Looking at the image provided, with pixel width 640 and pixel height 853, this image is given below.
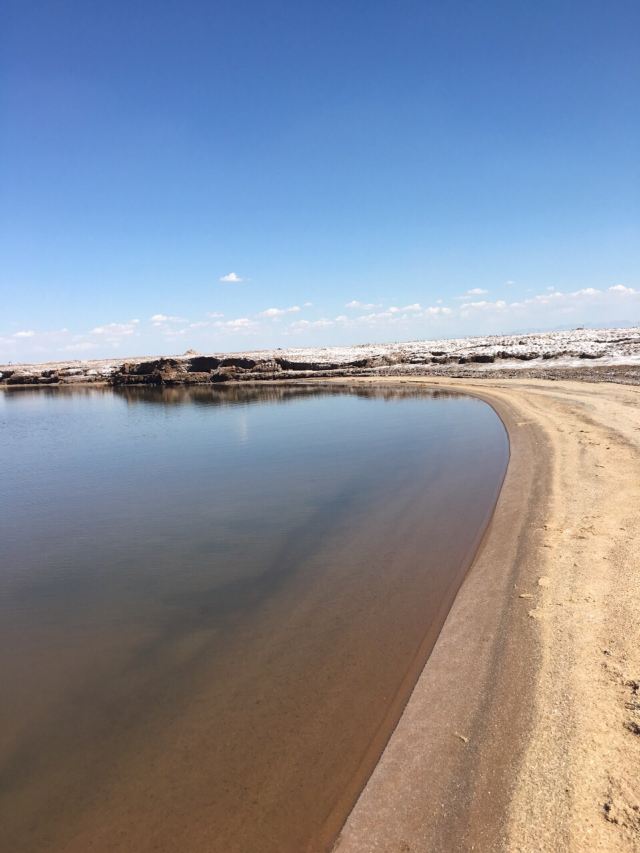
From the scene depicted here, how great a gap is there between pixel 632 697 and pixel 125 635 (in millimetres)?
6246

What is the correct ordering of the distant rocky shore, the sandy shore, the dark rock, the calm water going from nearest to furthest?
the sandy shore, the calm water, the distant rocky shore, the dark rock

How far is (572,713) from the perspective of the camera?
14.5ft

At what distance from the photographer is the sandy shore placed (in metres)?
3.51

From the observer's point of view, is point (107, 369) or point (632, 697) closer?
point (632, 697)

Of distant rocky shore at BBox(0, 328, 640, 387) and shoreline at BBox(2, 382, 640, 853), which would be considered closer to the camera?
shoreline at BBox(2, 382, 640, 853)

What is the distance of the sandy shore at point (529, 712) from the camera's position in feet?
11.5

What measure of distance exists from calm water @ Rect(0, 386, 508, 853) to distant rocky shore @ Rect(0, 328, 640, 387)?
27.6 metres

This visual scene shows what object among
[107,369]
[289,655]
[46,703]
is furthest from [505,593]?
[107,369]

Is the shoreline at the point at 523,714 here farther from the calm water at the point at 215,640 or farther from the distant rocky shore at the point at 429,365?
the distant rocky shore at the point at 429,365

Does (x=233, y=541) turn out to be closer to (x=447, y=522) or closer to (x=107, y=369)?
(x=447, y=522)

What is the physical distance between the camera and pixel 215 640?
647 cm

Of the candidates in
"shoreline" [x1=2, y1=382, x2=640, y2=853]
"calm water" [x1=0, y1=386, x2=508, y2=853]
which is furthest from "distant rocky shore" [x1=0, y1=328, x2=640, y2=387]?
"shoreline" [x1=2, y1=382, x2=640, y2=853]

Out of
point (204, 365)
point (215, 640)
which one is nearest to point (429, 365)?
point (204, 365)

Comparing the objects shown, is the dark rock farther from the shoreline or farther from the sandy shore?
the sandy shore
